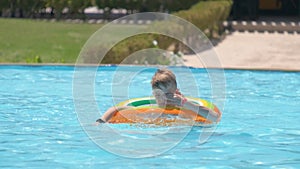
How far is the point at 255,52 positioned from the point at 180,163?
13585 mm

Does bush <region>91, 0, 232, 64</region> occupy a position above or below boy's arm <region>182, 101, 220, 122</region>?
below

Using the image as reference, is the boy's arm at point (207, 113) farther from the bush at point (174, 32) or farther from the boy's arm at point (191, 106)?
the bush at point (174, 32)

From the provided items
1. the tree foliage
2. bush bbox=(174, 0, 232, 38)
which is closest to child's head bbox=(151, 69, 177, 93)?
bush bbox=(174, 0, 232, 38)

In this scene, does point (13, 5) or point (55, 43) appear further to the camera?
point (13, 5)

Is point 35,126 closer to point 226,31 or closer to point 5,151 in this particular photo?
point 5,151

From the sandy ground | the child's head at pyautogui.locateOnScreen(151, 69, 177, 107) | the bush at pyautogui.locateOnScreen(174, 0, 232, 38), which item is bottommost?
the sandy ground

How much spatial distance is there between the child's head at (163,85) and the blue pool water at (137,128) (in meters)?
0.60

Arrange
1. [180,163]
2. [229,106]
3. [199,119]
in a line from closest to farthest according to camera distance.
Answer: [180,163]
[199,119]
[229,106]

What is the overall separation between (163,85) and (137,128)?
0.99 metres

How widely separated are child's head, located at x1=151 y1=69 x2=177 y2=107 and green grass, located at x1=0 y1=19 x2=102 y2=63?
8.41 metres

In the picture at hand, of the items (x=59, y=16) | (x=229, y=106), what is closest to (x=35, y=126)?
(x=229, y=106)

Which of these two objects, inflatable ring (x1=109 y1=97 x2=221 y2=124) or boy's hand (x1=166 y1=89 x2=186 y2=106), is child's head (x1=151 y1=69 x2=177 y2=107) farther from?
inflatable ring (x1=109 y1=97 x2=221 y2=124)

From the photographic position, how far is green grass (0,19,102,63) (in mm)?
17875

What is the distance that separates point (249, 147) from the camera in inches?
331
